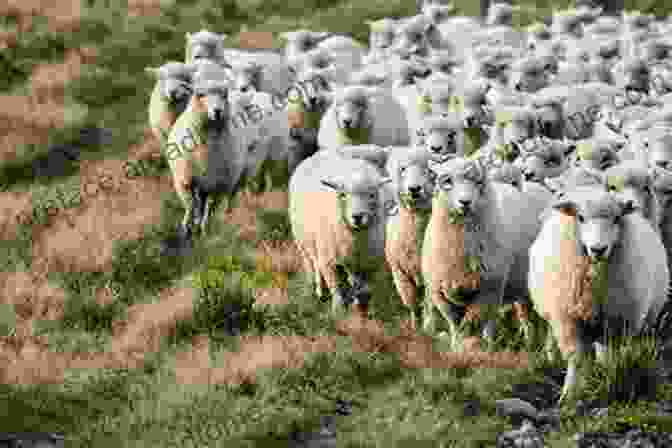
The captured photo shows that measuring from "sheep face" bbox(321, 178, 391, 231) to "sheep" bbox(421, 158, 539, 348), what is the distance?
2.02ft

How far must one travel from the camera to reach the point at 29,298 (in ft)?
34.1

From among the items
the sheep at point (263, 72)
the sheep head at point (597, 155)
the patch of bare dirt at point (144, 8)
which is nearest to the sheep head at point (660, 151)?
the sheep head at point (597, 155)

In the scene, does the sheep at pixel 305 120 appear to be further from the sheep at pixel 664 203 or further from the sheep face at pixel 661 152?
the sheep at pixel 664 203

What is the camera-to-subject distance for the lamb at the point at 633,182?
28.6 ft

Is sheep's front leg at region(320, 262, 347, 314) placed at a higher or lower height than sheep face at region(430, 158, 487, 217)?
lower

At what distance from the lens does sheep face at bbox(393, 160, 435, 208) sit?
8922 mm

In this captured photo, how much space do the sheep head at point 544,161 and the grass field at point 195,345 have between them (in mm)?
1458

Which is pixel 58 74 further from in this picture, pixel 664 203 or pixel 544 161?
pixel 664 203

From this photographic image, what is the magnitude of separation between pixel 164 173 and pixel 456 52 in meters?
7.36

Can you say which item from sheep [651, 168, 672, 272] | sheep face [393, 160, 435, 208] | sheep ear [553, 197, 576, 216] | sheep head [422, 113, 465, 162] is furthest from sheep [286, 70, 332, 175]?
sheep ear [553, 197, 576, 216]

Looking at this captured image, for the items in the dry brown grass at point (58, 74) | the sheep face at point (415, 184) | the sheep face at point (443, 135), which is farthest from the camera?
the dry brown grass at point (58, 74)

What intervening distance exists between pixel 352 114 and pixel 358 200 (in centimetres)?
374

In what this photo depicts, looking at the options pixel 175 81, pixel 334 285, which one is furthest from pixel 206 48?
pixel 334 285

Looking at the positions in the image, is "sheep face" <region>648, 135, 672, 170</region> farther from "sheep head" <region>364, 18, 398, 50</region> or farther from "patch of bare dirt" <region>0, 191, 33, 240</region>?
"sheep head" <region>364, 18, 398, 50</region>
